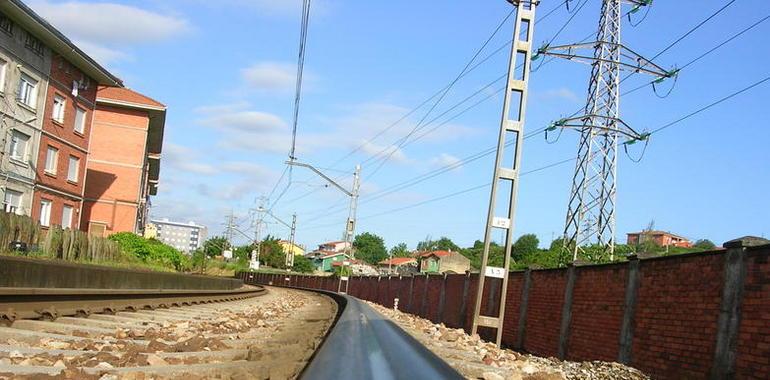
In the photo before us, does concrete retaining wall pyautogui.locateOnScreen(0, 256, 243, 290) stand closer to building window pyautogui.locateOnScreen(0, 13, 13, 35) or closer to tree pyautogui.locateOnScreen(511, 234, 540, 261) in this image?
building window pyautogui.locateOnScreen(0, 13, 13, 35)

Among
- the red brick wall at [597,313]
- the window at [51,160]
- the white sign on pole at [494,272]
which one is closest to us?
the red brick wall at [597,313]

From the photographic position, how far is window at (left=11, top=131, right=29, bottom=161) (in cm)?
2919

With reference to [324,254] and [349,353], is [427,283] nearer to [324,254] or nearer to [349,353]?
[349,353]

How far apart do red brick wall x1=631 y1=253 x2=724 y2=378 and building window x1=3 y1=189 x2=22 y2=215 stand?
27.1 meters

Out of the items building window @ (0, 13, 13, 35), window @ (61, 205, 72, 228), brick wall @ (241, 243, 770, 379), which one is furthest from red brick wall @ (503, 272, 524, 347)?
window @ (61, 205, 72, 228)

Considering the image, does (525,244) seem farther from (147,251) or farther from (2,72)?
(2,72)

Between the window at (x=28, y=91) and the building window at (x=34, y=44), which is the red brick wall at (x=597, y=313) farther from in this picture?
the building window at (x=34, y=44)

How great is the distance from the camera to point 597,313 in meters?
10.7

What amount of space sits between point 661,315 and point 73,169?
108 feet

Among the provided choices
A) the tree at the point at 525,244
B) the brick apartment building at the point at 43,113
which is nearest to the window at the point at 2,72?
the brick apartment building at the point at 43,113

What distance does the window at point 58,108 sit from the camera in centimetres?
3253

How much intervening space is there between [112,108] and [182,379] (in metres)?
46.1

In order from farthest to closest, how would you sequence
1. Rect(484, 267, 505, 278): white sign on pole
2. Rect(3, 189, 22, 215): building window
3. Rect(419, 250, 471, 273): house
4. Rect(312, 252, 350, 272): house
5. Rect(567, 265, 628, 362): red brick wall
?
Rect(312, 252, 350, 272): house → Rect(419, 250, 471, 273): house → Rect(3, 189, 22, 215): building window → Rect(484, 267, 505, 278): white sign on pole → Rect(567, 265, 628, 362): red brick wall

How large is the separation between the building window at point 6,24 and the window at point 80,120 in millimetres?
7486
